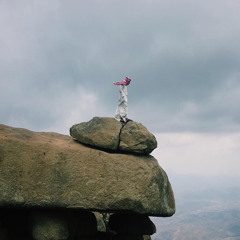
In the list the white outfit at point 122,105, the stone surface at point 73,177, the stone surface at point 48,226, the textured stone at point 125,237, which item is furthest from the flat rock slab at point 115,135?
the textured stone at point 125,237

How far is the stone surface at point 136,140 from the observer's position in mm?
18766

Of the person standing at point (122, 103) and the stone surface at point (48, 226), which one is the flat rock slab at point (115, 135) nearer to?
the person standing at point (122, 103)

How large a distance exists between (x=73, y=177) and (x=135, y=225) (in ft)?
22.6

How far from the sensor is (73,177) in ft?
55.0

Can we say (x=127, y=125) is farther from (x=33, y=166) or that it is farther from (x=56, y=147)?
(x=33, y=166)

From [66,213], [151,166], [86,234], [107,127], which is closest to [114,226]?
[86,234]

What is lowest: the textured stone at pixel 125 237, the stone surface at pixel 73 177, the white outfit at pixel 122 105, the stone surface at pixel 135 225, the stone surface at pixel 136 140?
the textured stone at pixel 125 237

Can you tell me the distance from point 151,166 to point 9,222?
32.0ft

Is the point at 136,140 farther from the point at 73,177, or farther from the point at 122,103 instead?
the point at 73,177

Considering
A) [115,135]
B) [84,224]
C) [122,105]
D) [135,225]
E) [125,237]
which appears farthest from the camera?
[125,237]

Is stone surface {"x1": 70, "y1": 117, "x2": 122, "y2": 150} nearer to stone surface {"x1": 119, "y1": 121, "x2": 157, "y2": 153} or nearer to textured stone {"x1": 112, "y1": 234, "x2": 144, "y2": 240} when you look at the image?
stone surface {"x1": 119, "y1": 121, "x2": 157, "y2": 153}

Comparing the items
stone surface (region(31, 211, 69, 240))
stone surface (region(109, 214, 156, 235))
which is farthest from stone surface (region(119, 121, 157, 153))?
stone surface (region(31, 211, 69, 240))

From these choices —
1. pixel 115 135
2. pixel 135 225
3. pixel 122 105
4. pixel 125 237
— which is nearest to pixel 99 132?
pixel 115 135

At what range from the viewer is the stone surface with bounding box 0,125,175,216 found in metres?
15.8
